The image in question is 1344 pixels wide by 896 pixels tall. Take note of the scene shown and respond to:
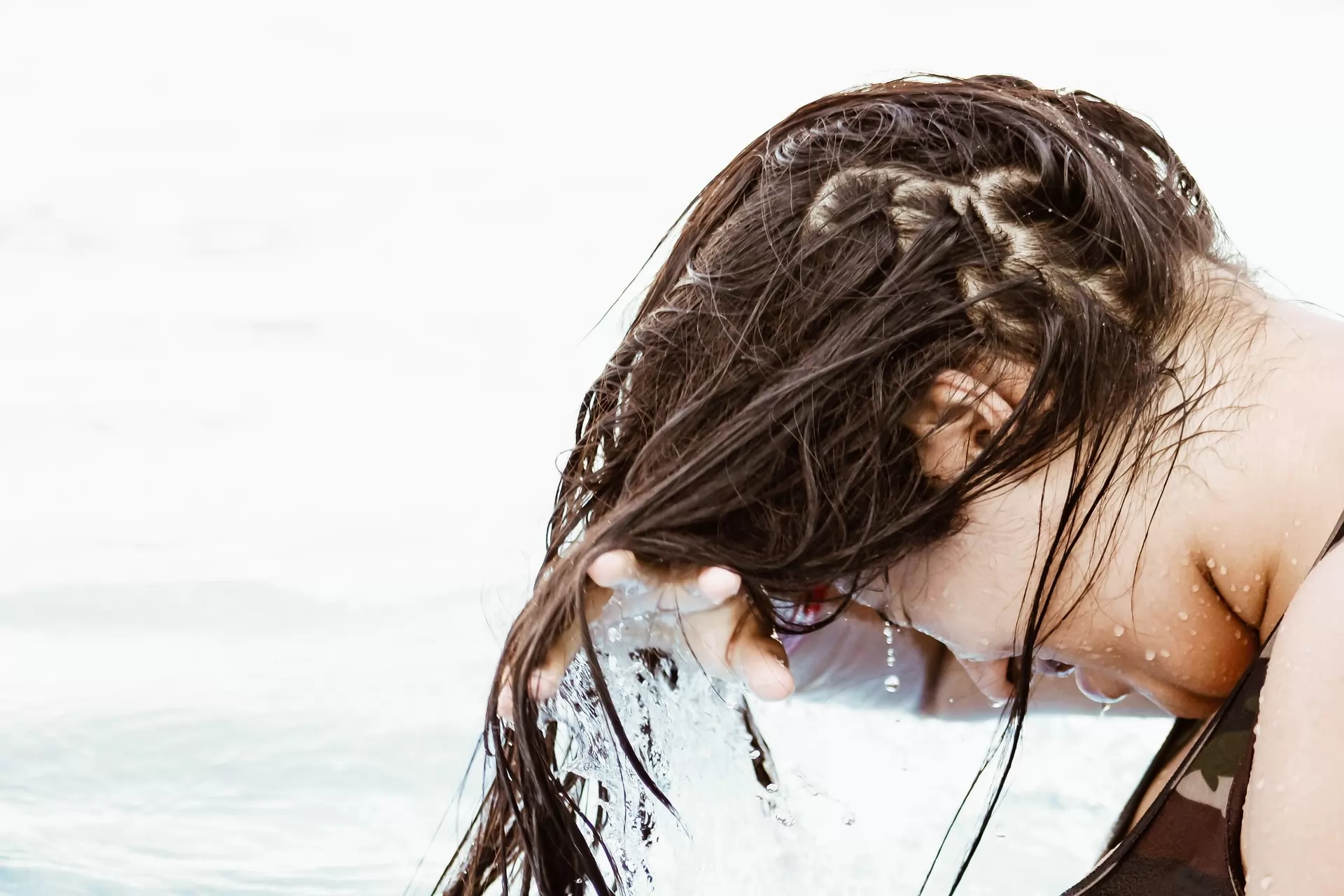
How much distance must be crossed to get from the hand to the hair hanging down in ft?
0.04

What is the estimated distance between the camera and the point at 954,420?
2.75 ft

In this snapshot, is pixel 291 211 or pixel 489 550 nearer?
pixel 489 550

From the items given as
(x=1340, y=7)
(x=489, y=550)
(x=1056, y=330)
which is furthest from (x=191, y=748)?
(x=1340, y=7)

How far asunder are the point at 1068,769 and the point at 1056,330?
1069 millimetres

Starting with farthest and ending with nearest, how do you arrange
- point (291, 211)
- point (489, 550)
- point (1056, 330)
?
1. point (291, 211)
2. point (489, 550)
3. point (1056, 330)

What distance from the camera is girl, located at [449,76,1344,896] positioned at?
0.81m

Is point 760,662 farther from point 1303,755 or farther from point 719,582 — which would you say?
point 1303,755

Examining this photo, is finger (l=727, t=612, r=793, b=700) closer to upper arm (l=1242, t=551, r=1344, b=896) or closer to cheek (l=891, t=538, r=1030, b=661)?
cheek (l=891, t=538, r=1030, b=661)

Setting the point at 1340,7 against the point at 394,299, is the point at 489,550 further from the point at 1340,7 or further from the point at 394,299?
the point at 1340,7

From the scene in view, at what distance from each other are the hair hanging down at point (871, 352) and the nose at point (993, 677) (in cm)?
17

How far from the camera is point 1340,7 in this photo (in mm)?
2516

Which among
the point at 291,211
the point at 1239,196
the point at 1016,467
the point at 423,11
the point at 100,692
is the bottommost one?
the point at 1016,467

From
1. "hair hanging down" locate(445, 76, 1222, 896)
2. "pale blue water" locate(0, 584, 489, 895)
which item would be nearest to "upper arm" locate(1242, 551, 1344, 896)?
"hair hanging down" locate(445, 76, 1222, 896)

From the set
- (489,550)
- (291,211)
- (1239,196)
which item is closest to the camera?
(489,550)
